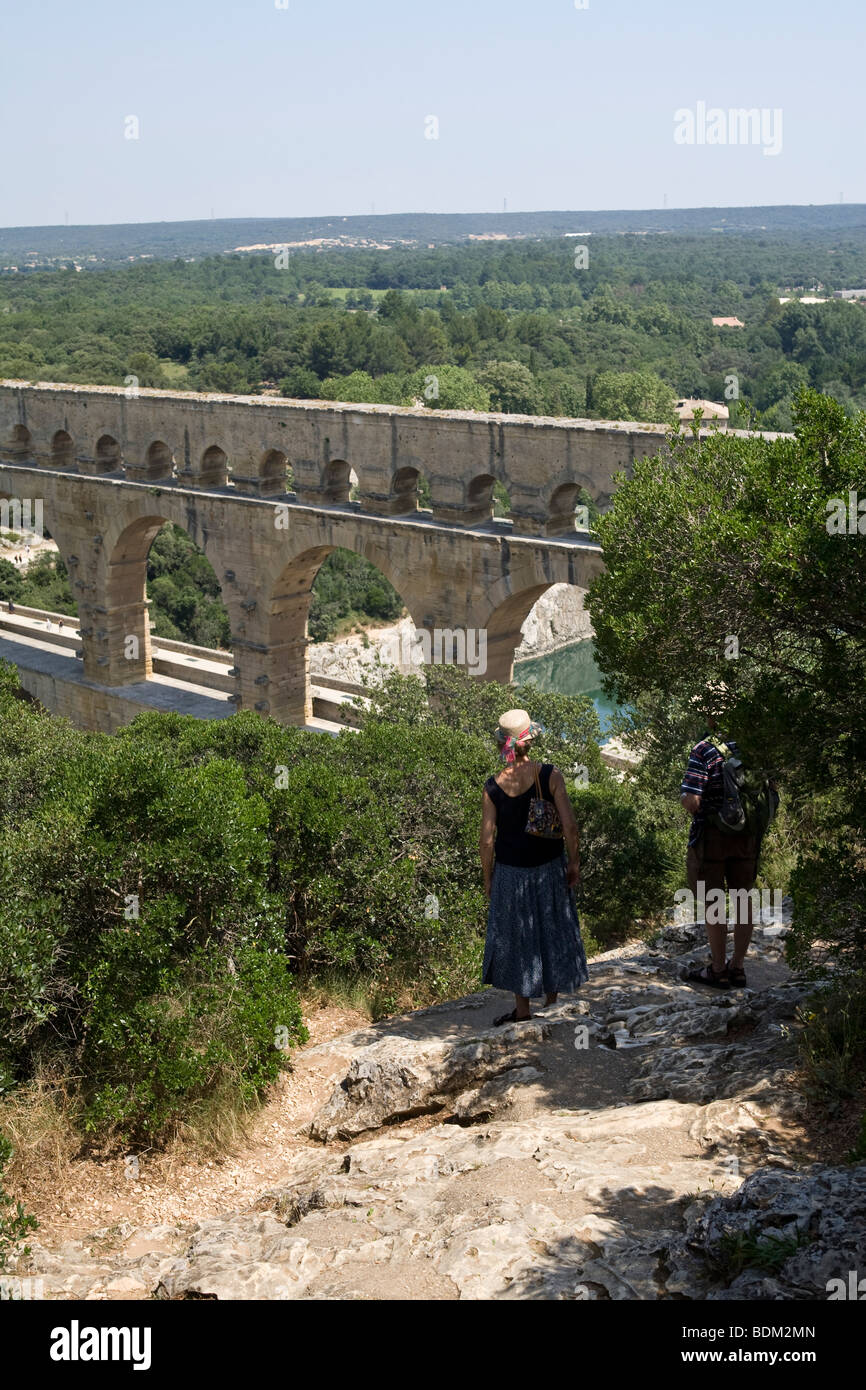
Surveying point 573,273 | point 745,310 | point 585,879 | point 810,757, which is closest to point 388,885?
point 585,879

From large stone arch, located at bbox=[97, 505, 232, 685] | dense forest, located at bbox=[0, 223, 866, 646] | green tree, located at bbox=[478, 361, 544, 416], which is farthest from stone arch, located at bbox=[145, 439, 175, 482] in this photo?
green tree, located at bbox=[478, 361, 544, 416]

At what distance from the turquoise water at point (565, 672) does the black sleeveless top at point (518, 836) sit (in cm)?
3122

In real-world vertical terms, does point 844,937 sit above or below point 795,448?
below

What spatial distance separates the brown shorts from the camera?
265 inches

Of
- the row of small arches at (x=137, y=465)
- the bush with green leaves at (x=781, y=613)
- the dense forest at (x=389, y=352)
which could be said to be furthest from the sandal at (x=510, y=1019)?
the row of small arches at (x=137, y=465)

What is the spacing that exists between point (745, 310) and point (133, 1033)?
103 metres

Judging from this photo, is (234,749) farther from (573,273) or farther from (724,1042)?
(573,273)

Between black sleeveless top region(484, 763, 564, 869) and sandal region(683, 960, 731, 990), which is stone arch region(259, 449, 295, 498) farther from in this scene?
black sleeveless top region(484, 763, 564, 869)

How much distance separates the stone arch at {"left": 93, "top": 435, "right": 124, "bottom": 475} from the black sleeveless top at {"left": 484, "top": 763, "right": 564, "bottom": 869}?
1858 cm

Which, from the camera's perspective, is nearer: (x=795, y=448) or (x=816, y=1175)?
(x=816, y=1175)

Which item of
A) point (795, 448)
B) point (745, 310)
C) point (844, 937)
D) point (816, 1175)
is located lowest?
point (816, 1175)

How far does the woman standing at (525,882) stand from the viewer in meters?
6.07

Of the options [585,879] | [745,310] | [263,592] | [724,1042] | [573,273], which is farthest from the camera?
[573,273]

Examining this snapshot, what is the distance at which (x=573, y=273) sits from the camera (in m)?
130
